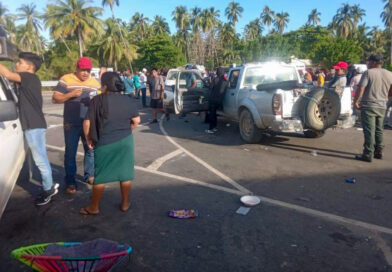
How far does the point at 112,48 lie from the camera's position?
49844 millimetres

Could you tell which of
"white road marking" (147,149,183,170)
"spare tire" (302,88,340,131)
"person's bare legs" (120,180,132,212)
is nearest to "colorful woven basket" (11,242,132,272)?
"person's bare legs" (120,180,132,212)

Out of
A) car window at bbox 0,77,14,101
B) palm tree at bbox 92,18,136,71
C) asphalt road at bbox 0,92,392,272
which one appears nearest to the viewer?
asphalt road at bbox 0,92,392,272

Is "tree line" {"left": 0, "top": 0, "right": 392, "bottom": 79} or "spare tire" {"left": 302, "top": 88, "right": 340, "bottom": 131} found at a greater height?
"tree line" {"left": 0, "top": 0, "right": 392, "bottom": 79}

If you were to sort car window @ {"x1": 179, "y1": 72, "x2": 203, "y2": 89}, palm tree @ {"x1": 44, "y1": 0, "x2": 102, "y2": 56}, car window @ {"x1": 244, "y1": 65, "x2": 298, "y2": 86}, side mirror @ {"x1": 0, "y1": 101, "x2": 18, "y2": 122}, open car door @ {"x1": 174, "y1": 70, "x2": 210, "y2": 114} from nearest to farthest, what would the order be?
side mirror @ {"x1": 0, "y1": 101, "x2": 18, "y2": 122} < car window @ {"x1": 244, "y1": 65, "x2": 298, "y2": 86} < open car door @ {"x1": 174, "y1": 70, "x2": 210, "y2": 114} < car window @ {"x1": 179, "y1": 72, "x2": 203, "y2": 89} < palm tree @ {"x1": 44, "y1": 0, "x2": 102, "y2": 56}

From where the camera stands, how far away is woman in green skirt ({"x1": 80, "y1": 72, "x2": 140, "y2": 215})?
12.2 ft

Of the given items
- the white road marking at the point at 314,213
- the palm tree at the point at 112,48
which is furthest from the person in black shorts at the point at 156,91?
the palm tree at the point at 112,48

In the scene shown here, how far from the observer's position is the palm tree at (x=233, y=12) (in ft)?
258

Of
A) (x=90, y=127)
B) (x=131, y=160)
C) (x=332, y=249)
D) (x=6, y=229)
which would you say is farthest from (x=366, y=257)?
(x=6, y=229)

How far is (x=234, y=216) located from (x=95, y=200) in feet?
5.65

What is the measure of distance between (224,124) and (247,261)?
7898mm

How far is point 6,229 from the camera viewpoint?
3.72 meters

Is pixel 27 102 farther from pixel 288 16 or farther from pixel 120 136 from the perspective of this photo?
pixel 288 16

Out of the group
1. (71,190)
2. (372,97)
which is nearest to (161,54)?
(372,97)

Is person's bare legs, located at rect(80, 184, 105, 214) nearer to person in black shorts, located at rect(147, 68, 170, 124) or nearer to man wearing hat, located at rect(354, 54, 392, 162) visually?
man wearing hat, located at rect(354, 54, 392, 162)
